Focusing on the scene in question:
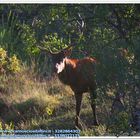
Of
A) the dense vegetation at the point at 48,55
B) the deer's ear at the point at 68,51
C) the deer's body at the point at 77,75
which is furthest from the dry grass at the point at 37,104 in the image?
the deer's ear at the point at 68,51

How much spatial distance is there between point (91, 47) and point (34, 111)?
1.33m

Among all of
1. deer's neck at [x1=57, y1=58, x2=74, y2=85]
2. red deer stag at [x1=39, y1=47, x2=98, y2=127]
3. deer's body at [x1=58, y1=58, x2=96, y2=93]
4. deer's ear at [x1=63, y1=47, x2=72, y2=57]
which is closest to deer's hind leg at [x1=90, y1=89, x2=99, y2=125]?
red deer stag at [x1=39, y1=47, x2=98, y2=127]

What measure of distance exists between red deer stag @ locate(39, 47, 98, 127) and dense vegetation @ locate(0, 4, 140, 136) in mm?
82

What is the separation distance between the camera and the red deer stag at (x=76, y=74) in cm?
793

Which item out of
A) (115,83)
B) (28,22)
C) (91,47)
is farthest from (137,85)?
(28,22)

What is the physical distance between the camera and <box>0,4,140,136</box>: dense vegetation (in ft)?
25.0

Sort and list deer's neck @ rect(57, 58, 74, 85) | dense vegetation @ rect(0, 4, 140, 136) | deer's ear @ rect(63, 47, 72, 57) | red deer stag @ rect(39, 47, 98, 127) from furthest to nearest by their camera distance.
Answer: deer's neck @ rect(57, 58, 74, 85) → deer's ear @ rect(63, 47, 72, 57) → red deer stag @ rect(39, 47, 98, 127) → dense vegetation @ rect(0, 4, 140, 136)

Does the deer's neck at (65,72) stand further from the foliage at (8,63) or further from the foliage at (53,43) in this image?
the foliage at (8,63)

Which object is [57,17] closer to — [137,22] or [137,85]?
[137,22]

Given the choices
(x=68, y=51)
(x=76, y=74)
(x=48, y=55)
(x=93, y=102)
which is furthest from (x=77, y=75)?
(x=93, y=102)

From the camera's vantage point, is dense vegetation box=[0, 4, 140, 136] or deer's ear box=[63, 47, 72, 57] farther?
deer's ear box=[63, 47, 72, 57]

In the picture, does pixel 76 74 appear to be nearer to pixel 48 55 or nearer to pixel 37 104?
pixel 48 55

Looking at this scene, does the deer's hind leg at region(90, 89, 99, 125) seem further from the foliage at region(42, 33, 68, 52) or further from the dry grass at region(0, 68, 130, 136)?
the foliage at region(42, 33, 68, 52)

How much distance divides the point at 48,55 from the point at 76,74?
0.51m
